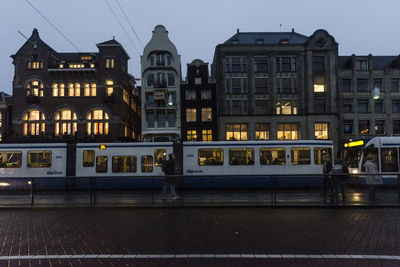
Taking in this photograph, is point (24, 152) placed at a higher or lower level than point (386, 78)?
lower

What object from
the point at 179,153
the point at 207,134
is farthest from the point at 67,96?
the point at 179,153

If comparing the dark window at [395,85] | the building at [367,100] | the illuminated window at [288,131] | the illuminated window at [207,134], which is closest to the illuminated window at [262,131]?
the illuminated window at [288,131]

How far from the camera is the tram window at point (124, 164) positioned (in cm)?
1928

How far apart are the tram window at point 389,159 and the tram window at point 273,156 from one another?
20.5 feet

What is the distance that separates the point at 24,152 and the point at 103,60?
69.0 ft

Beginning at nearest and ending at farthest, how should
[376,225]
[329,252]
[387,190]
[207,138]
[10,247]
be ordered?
[329,252], [10,247], [376,225], [387,190], [207,138]

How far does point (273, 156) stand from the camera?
19062mm

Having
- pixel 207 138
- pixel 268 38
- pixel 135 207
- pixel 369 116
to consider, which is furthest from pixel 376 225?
pixel 268 38

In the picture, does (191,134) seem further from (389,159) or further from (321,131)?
(389,159)

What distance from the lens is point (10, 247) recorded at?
632 cm

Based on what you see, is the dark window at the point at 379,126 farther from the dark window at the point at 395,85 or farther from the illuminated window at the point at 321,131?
the illuminated window at the point at 321,131

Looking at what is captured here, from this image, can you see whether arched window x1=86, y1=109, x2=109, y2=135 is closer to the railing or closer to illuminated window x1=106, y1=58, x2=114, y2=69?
illuminated window x1=106, y1=58, x2=114, y2=69

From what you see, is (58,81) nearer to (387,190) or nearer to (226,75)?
(226,75)

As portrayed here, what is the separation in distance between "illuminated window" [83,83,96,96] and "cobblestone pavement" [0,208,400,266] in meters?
28.3
